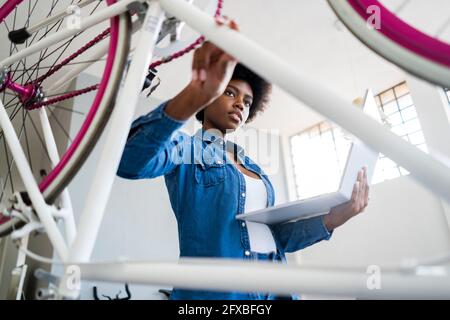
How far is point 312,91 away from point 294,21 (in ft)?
6.70

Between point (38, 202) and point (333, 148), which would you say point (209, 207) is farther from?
point (333, 148)

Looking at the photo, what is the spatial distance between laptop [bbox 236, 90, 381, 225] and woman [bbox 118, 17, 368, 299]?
0.03 meters

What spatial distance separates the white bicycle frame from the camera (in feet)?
0.82

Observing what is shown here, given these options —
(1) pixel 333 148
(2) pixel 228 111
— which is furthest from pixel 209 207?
(1) pixel 333 148

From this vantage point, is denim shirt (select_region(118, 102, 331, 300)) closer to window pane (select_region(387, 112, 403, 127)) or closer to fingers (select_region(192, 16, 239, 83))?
fingers (select_region(192, 16, 239, 83))

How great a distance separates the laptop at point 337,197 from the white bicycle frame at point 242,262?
0.26m

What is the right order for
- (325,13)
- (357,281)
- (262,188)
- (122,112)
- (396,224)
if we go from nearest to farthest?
(357,281), (122,112), (262,188), (325,13), (396,224)

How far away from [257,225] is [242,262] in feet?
1.21

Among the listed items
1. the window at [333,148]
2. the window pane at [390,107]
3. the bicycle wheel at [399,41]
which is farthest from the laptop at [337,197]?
the window pane at [390,107]

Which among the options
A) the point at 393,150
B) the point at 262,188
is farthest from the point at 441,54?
the point at 262,188

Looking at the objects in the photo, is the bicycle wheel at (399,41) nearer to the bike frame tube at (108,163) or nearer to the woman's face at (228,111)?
the bike frame tube at (108,163)

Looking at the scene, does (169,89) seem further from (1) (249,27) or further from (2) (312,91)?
(2) (312,91)

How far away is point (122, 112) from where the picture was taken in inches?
15.1
